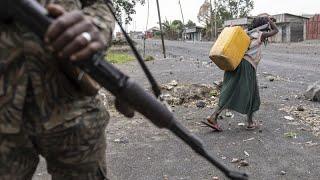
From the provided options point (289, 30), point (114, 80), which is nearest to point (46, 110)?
point (114, 80)

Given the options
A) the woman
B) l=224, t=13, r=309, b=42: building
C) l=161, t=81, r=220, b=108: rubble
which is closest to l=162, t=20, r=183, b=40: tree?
l=224, t=13, r=309, b=42: building

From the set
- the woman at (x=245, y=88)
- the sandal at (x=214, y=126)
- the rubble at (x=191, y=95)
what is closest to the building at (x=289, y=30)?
the rubble at (x=191, y=95)

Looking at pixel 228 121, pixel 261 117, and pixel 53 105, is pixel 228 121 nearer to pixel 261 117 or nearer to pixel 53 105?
pixel 261 117

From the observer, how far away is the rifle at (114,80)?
1.50 m

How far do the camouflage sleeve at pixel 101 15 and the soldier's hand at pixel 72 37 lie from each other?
1.44 ft

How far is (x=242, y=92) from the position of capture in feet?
23.6

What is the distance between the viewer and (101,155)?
81.7 inches

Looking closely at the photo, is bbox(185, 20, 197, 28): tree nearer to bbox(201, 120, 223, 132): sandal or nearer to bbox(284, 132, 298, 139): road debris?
bbox(201, 120, 223, 132): sandal

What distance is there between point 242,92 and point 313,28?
4173 cm

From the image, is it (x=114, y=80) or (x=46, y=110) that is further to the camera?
(x=46, y=110)

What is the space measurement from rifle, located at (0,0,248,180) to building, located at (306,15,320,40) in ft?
153

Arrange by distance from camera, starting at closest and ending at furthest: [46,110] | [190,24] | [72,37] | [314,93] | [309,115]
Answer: [72,37] < [46,110] < [309,115] < [314,93] < [190,24]

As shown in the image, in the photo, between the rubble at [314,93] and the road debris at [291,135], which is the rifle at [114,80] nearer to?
the road debris at [291,135]

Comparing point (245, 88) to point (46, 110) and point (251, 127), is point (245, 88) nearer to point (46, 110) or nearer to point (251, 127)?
point (251, 127)
